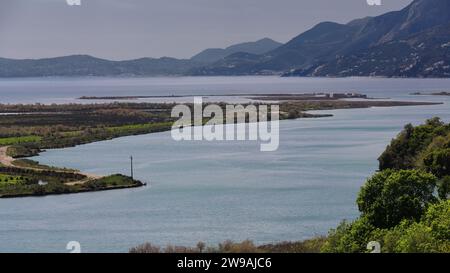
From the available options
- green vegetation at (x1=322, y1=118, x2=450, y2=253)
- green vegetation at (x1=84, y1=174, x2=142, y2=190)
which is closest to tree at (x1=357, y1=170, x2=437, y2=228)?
green vegetation at (x1=322, y1=118, x2=450, y2=253)

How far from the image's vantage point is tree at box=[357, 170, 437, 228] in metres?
11.5

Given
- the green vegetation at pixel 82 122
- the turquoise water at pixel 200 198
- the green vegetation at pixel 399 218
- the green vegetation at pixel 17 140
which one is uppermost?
the green vegetation at pixel 399 218

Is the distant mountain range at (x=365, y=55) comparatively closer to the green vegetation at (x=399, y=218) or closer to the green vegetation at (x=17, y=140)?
the green vegetation at (x=17, y=140)

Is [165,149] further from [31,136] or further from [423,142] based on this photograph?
[423,142]

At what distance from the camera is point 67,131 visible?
38.7 metres

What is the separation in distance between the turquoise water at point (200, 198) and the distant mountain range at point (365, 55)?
61.0 m

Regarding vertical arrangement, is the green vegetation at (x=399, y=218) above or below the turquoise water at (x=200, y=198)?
above

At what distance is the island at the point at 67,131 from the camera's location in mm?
21656

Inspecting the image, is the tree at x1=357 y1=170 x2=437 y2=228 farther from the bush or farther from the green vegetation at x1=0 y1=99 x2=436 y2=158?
the green vegetation at x1=0 y1=99 x2=436 y2=158

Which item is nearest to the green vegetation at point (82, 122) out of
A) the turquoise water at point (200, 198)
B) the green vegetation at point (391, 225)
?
the turquoise water at point (200, 198)

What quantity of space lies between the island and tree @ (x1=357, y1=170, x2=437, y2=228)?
1071 centimetres

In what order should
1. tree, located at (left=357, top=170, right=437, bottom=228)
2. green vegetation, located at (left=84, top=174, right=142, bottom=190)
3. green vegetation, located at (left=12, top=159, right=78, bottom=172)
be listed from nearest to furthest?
1. tree, located at (left=357, top=170, right=437, bottom=228)
2. green vegetation, located at (left=84, top=174, right=142, bottom=190)
3. green vegetation, located at (left=12, top=159, right=78, bottom=172)

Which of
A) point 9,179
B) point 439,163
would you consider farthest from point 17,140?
point 439,163
